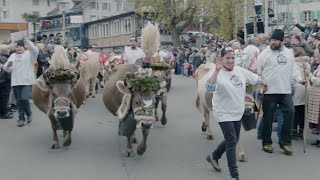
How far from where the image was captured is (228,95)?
22.2 feet

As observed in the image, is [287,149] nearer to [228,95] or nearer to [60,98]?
[228,95]

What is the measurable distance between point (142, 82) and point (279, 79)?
7.44 ft

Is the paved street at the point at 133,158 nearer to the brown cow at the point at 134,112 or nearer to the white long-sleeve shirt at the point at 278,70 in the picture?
the brown cow at the point at 134,112

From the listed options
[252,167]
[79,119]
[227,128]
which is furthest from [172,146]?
[79,119]

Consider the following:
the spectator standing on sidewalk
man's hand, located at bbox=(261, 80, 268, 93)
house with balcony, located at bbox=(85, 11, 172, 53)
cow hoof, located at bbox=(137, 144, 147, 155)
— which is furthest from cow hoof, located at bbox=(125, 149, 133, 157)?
house with balcony, located at bbox=(85, 11, 172, 53)

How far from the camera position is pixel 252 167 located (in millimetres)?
7660

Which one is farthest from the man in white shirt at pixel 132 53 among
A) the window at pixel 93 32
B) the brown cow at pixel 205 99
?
the window at pixel 93 32

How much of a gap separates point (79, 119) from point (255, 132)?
4451mm

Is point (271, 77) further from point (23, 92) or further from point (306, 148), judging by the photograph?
point (23, 92)

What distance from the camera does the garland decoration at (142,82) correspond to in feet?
25.8

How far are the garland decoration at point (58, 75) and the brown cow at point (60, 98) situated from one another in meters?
0.06

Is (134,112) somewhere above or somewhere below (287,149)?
above

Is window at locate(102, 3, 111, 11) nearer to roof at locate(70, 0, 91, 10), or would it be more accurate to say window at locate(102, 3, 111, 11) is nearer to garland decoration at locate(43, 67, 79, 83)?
roof at locate(70, 0, 91, 10)

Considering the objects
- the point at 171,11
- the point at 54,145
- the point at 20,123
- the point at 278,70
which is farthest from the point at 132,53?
the point at 171,11
